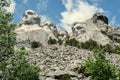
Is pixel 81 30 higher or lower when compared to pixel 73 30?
lower

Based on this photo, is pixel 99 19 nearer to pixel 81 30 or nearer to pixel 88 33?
pixel 81 30

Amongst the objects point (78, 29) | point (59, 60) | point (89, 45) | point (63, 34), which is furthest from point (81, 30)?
point (59, 60)

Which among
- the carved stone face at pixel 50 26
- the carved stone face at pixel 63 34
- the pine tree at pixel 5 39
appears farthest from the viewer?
the carved stone face at pixel 63 34

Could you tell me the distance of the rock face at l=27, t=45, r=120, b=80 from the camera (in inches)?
2613

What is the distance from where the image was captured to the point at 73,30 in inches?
5032

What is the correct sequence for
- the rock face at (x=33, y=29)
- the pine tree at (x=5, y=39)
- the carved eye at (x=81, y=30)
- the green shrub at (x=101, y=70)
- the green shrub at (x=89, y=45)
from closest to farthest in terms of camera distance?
the pine tree at (x=5, y=39), the green shrub at (x=101, y=70), the green shrub at (x=89, y=45), the rock face at (x=33, y=29), the carved eye at (x=81, y=30)

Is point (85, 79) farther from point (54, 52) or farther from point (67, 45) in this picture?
point (67, 45)

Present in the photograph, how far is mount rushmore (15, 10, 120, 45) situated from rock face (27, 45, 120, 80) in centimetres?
2135

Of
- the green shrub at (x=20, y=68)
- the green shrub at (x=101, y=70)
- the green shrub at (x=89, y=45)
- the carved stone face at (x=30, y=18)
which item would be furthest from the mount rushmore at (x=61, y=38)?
the green shrub at (x=20, y=68)

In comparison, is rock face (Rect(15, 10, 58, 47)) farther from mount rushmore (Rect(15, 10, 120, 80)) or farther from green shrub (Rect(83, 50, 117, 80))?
green shrub (Rect(83, 50, 117, 80))

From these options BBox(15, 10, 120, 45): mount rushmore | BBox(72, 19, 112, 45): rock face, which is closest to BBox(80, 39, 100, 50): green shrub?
BBox(72, 19, 112, 45): rock face

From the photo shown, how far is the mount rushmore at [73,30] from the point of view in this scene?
115 meters

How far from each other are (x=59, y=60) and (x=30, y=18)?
154 ft

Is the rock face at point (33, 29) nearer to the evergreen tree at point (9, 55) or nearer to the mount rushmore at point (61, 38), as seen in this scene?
the mount rushmore at point (61, 38)
